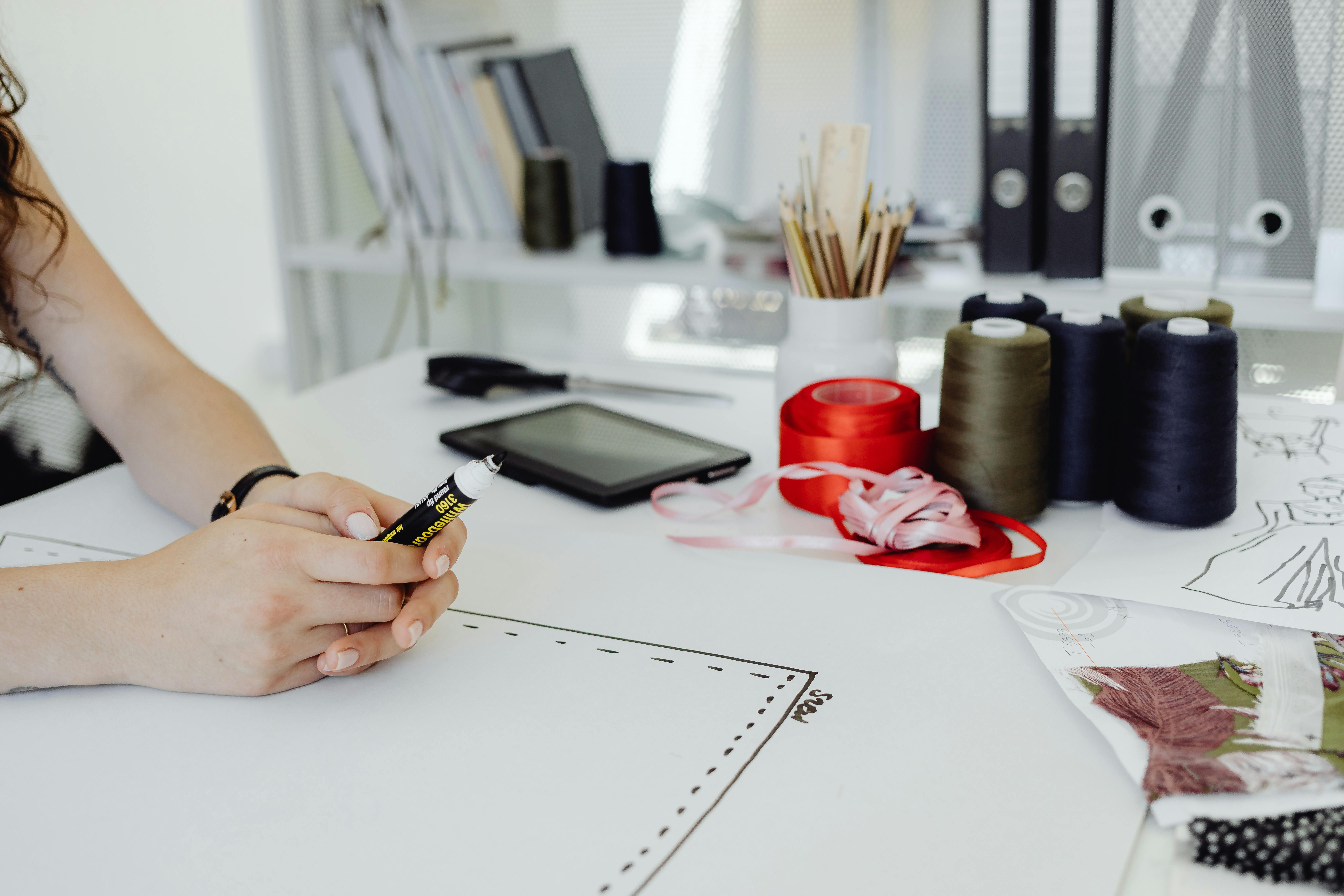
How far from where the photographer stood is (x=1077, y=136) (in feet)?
4.50

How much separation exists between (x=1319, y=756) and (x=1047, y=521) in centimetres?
32

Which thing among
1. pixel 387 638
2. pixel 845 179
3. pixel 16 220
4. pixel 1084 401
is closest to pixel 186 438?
pixel 16 220

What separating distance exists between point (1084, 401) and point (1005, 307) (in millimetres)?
111

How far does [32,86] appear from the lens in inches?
74.0

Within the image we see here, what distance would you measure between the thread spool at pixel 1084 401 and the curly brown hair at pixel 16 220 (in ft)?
2.59

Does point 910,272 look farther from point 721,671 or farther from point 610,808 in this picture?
point 610,808

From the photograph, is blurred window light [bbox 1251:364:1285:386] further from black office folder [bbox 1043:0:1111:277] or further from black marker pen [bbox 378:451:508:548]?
black marker pen [bbox 378:451:508:548]

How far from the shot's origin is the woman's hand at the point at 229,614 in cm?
53

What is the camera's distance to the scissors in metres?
1.07

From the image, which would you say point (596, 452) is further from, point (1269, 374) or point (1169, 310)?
point (1269, 374)

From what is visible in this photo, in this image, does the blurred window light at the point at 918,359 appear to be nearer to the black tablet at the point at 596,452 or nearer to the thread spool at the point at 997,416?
the black tablet at the point at 596,452

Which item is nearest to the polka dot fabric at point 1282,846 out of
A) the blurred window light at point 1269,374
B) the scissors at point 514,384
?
the scissors at point 514,384

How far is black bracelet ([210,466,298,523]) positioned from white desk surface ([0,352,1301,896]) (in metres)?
0.06

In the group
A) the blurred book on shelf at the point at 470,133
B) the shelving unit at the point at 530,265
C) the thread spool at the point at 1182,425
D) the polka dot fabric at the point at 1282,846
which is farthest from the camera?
the blurred book on shelf at the point at 470,133
